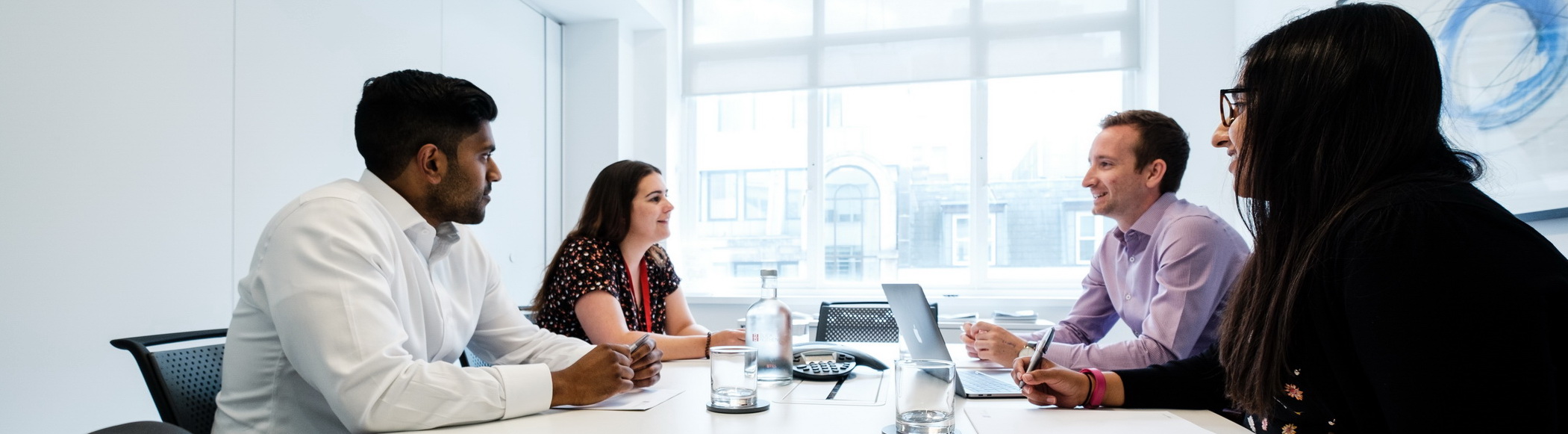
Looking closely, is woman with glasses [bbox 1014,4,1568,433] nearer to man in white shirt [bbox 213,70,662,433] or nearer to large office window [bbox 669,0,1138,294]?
man in white shirt [bbox 213,70,662,433]

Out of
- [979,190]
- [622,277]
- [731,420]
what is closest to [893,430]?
[731,420]

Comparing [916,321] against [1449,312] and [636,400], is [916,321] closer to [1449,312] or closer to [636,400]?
[636,400]

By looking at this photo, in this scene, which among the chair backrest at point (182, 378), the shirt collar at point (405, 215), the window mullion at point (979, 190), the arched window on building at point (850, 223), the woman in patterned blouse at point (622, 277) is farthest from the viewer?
the arched window on building at point (850, 223)

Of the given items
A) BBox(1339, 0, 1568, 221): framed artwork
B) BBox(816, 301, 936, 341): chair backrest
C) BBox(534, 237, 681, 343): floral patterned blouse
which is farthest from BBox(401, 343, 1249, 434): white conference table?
BBox(816, 301, 936, 341): chair backrest

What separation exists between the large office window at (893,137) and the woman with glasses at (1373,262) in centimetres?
370

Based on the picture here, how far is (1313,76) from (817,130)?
4091 mm

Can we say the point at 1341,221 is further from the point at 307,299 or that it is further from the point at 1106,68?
the point at 1106,68

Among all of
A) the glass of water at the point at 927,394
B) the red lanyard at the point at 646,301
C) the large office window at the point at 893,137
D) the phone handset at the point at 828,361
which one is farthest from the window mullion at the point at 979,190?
the glass of water at the point at 927,394

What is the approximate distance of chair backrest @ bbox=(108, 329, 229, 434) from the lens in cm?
130

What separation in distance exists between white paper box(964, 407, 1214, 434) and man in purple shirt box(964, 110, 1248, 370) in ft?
1.36

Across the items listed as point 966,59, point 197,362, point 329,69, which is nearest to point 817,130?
point 966,59

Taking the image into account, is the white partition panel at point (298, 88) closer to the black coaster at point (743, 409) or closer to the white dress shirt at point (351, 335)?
the white dress shirt at point (351, 335)

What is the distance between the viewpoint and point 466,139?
164 centimetres

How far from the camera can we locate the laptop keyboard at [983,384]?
155 cm
